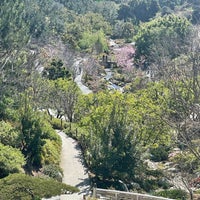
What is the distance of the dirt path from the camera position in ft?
74.2

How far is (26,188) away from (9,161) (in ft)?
9.51

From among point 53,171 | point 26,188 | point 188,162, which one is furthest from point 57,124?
point 26,188

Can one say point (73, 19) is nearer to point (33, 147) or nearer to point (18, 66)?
point (18, 66)

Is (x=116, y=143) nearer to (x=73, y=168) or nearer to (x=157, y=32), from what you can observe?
(x=73, y=168)

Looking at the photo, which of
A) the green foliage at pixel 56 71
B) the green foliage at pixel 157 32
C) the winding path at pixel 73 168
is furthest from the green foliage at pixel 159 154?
the green foliage at pixel 157 32

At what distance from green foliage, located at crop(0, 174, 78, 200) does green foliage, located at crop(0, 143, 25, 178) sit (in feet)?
5.10

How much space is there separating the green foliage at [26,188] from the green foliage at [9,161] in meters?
1.55

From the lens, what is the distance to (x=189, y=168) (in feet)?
84.9

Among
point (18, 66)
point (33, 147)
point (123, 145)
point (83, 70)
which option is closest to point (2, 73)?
point (18, 66)

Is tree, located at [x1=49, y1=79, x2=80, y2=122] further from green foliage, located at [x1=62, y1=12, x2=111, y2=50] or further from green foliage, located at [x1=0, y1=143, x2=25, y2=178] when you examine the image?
green foliage, located at [x1=62, y1=12, x2=111, y2=50]

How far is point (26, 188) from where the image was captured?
19.8 meters

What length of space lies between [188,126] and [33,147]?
9.84m

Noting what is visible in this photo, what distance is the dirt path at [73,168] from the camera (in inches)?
891

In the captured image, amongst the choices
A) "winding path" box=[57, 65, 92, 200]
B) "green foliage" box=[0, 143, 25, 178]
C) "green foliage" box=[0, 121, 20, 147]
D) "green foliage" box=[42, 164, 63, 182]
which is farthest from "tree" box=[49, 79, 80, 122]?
"green foliage" box=[0, 143, 25, 178]
